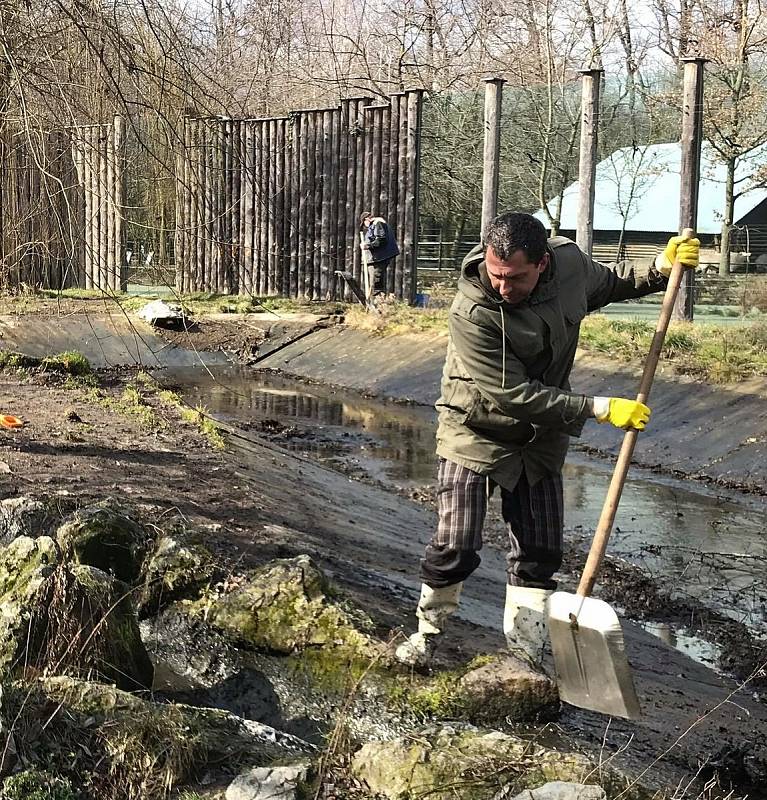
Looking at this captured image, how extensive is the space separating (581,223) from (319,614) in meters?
11.0

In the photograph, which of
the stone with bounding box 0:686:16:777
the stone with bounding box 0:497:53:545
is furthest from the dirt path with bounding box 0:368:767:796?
the stone with bounding box 0:686:16:777

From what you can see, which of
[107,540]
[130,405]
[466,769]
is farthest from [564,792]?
[130,405]

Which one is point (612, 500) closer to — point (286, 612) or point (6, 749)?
point (286, 612)

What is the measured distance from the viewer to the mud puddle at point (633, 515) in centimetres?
717

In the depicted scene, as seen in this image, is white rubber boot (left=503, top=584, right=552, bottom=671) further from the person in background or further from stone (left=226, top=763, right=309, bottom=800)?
the person in background

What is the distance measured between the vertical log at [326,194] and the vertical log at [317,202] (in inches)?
2.9

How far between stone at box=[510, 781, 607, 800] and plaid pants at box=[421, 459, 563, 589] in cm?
164

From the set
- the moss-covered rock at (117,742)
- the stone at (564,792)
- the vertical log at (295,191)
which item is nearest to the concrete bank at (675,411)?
the vertical log at (295,191)

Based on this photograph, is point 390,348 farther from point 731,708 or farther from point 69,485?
point 731,708

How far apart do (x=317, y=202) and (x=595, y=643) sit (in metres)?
16.3

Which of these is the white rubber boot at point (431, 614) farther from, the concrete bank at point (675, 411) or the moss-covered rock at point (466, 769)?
the concrete bank at point (675, 411)

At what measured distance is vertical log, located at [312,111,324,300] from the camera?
20.2 metres

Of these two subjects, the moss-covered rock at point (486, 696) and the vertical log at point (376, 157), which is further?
the vertical log at point (376, 157)

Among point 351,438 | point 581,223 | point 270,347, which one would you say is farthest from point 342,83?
point 351,438
